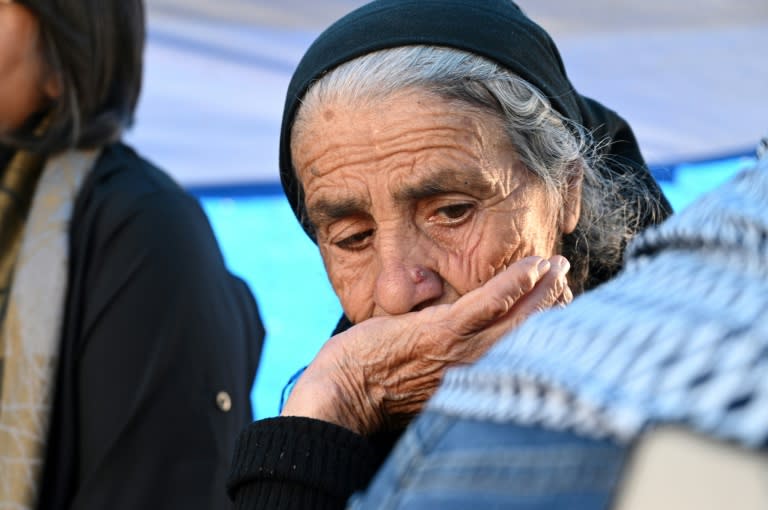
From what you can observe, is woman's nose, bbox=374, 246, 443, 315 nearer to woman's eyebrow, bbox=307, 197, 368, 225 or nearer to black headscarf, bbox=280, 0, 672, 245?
woman's eyebrow, bbox=307, 197, 368, 225

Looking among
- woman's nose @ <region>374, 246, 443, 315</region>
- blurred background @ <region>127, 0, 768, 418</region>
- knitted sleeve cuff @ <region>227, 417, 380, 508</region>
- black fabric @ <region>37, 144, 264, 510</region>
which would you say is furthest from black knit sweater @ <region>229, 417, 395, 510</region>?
blurred background @ <region>127, 0, 768, 418</region>

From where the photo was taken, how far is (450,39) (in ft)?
6.89

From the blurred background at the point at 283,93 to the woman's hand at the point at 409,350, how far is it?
7.78ft

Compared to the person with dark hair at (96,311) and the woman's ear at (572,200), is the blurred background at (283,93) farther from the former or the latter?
the woman's ear at (572,200)

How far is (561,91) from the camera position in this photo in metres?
2.24

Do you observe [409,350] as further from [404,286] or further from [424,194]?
[424,194]

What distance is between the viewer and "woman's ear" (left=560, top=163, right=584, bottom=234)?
2271 millimetres

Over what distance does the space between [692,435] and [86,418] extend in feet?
7.90

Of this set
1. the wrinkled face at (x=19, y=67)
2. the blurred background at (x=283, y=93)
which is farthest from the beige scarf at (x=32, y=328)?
the blurred background at (x=283, y=93)

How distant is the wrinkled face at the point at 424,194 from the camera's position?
2.05 meters

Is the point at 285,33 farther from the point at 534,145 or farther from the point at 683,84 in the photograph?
the point at 534,145

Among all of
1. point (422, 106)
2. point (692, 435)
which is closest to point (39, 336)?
point (422, 106)

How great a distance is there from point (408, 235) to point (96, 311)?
1156 millimetres

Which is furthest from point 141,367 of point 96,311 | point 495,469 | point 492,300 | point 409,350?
point 495,469
